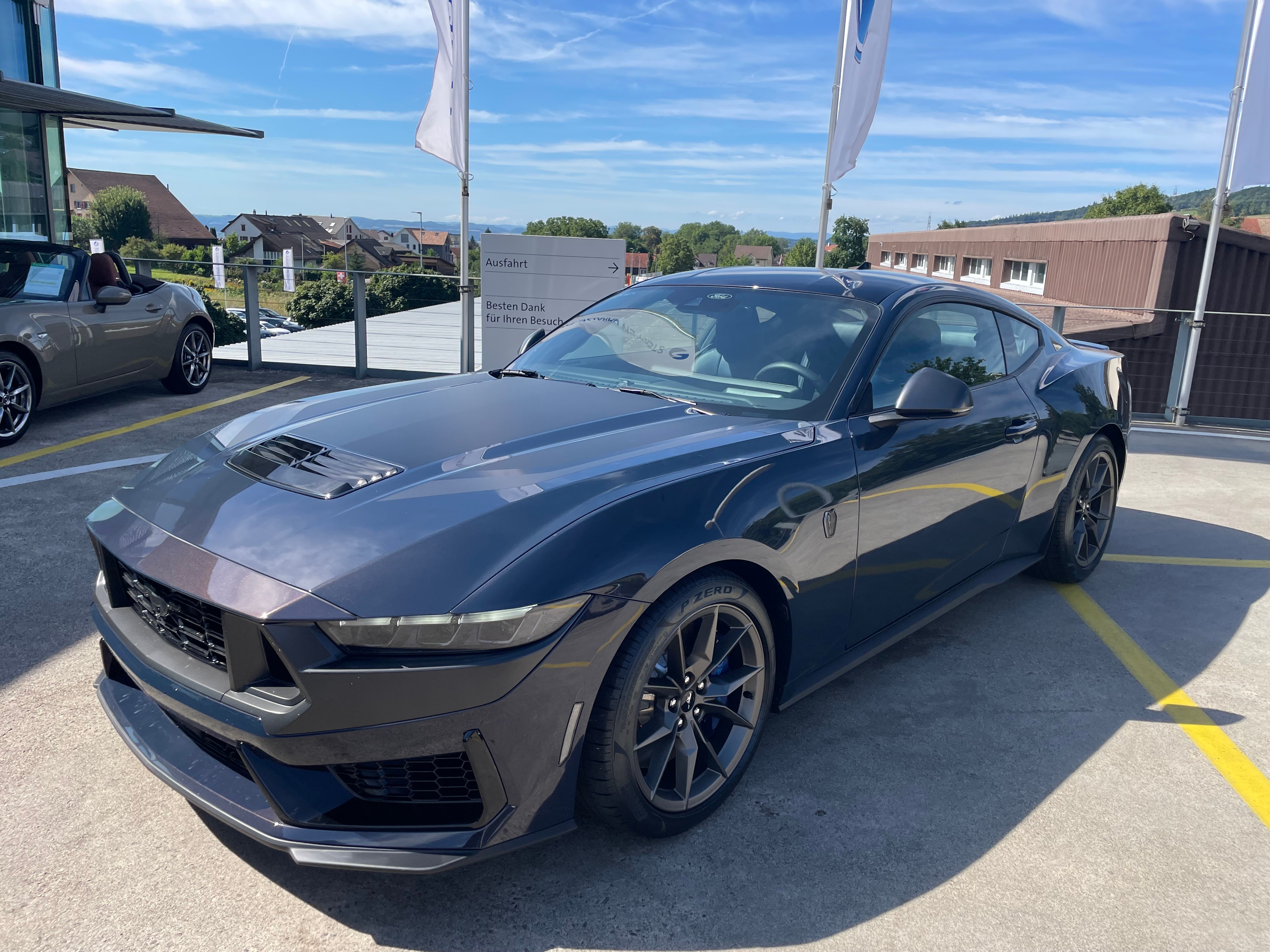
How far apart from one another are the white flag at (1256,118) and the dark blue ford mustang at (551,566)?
8.11 meters

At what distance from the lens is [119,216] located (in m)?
107

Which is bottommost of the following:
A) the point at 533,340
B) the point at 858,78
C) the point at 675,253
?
the point at 533,340

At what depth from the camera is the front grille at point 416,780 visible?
6.67 ft

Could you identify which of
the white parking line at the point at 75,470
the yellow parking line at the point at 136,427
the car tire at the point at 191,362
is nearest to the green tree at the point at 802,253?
the yellow parking line at the point at 136,427

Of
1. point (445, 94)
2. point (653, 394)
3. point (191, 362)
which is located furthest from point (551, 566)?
point (445, 94)

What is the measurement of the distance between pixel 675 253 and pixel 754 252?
12381 millimetres

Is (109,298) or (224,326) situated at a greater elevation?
(109,298)

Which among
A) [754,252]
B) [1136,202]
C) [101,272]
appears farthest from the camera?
[754,252]

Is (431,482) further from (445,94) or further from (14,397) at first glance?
(445,94)

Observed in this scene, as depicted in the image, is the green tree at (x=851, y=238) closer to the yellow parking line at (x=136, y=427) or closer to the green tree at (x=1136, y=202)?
the green tree at (x=1136, y=202)

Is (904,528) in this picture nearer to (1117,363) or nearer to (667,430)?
(667,430)

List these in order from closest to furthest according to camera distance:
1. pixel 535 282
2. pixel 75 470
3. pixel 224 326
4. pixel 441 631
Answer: pixel 441 631 < pixel 75 470 < pixel 535 282 < pixel 224 326

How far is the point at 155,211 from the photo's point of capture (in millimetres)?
123812

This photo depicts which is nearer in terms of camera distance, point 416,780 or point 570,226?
point 416,780
